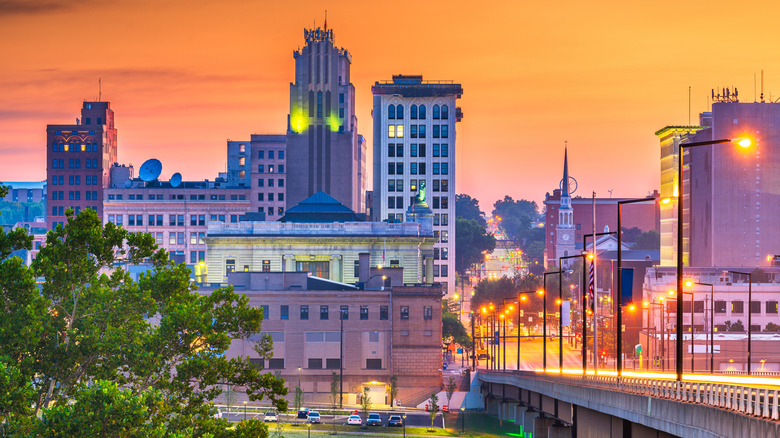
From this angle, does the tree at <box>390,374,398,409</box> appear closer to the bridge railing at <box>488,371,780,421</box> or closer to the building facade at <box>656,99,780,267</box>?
the bridge railing at <box>488,371,780,421</box>

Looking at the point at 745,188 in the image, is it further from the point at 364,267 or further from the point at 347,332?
the point at 347,332

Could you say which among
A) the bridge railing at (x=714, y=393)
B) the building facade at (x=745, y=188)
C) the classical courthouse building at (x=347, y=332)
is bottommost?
the classical courthouse building at (x=347, y=332)

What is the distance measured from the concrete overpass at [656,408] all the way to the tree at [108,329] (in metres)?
15.9

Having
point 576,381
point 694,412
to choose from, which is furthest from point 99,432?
point 576,381

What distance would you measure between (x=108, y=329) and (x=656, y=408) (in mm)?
26756

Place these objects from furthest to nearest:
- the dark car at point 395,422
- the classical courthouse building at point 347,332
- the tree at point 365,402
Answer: the classical courthouse building at point 347,332 → the tree at point 365,402 → the dark car at point 395,422

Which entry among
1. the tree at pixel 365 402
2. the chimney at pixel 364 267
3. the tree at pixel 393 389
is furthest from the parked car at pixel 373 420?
the chimney at pixel 364 267

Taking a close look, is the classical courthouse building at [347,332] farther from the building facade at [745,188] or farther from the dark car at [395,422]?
the building facade at [745,188]

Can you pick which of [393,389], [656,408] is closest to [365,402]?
[393,389]

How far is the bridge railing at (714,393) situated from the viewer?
30.2 metres

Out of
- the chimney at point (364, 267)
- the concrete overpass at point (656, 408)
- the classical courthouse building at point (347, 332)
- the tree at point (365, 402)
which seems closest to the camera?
the concrete overpass at point (656, 408)

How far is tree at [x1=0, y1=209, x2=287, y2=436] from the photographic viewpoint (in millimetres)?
51219

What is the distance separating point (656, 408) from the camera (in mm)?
40875

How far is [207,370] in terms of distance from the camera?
52.1 meters
